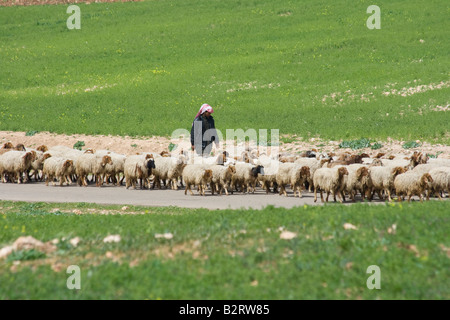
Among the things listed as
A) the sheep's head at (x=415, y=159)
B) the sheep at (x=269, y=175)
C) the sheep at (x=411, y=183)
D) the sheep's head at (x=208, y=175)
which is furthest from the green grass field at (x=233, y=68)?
the sheep's head at (x=208, y=175)

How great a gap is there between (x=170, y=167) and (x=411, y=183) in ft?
27.3

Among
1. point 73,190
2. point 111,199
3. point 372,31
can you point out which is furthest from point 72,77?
point 111,199

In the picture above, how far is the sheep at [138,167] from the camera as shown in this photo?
21031 mm

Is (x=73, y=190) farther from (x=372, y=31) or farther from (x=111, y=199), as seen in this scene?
(x=372, y=31)

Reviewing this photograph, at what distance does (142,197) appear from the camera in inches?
727

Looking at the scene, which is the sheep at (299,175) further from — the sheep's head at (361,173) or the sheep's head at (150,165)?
the sheep's head at (150,165)

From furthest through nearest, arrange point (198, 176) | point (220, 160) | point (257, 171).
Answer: point (220, 160)
point (257, 171)
point (198, 176)

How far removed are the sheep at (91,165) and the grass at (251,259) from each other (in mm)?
10310

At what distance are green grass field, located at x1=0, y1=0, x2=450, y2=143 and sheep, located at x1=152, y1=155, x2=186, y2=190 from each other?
33.1ft

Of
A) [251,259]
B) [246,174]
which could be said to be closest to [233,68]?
[246,174]

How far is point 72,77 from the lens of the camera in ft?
150

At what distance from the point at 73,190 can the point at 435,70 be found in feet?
85.3

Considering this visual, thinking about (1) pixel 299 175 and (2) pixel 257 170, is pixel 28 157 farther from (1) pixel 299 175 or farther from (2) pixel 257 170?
(1) pixel 299 175

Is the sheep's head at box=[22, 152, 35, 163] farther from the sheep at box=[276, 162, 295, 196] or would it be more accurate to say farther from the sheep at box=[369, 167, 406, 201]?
the sheep at box=[369, 167, 406, 201]
